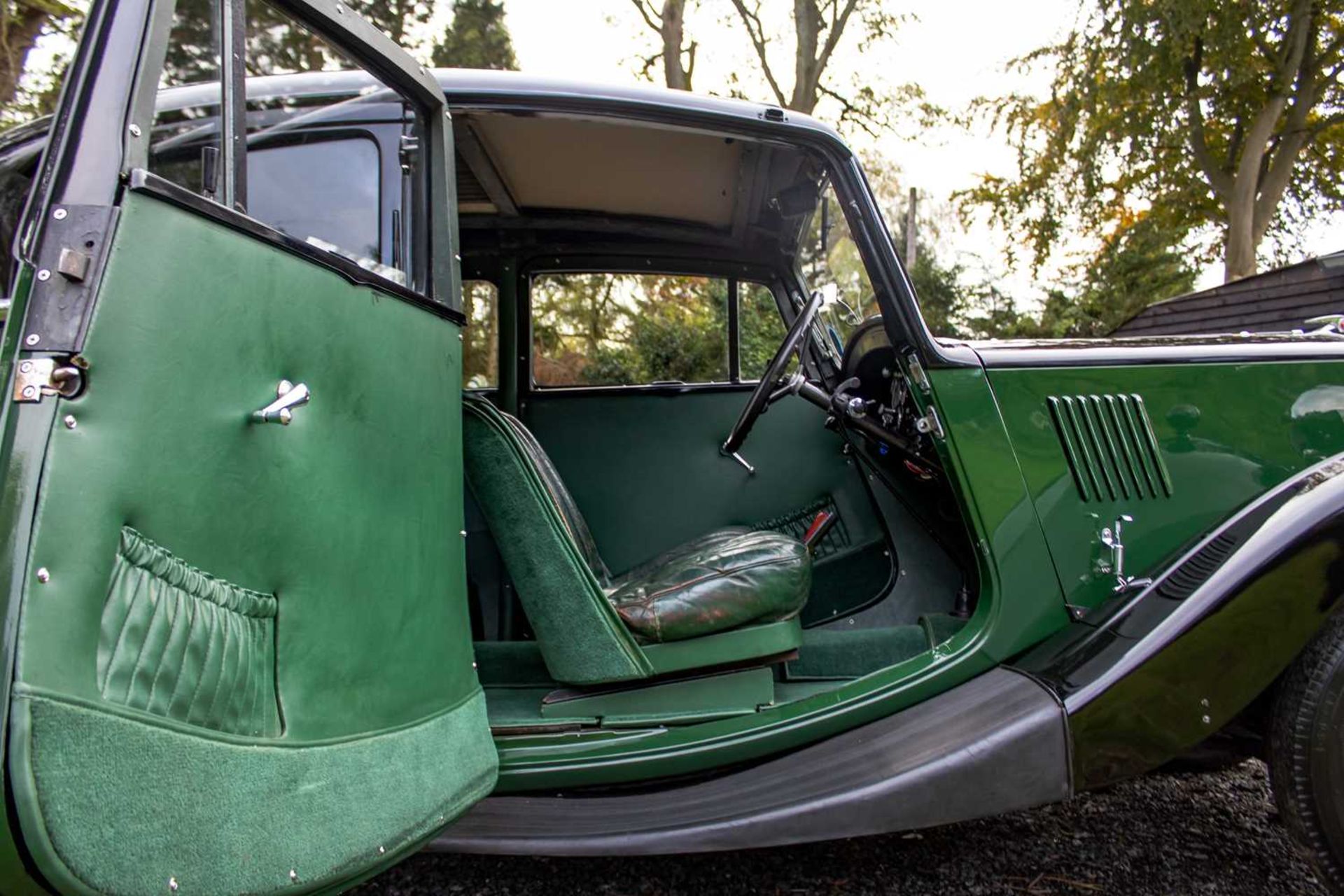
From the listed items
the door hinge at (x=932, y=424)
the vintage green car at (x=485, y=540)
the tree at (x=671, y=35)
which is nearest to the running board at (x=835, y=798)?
the vintage green car at (x=485, y=540)

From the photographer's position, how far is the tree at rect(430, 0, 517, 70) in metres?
8.93

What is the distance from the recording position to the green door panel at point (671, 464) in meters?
3.16

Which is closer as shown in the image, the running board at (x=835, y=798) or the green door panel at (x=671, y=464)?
the running board at (x=835, y=798)

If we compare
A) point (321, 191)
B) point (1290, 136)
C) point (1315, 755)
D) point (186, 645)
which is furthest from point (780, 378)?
point (1290, 136)

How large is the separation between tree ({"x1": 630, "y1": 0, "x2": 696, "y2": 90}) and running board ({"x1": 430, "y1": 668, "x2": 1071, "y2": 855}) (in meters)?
12.7

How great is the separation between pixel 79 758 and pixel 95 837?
0.11 meters

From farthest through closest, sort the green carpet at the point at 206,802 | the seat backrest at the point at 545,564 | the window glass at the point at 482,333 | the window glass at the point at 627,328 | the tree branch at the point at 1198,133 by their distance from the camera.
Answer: the tree branch at the point at 1198,133, the window glass at the point at 627,328, the window glass at the point at 482,333, the seat backrest at the point at 545,564, the green carpet at the point at 206,802

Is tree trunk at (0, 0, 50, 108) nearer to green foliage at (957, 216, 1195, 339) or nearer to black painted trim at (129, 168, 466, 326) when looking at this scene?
black painted trim at (129, 168, 466, 326)

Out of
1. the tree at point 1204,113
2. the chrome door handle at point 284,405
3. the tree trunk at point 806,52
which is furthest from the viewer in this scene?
the tree trunk at point 806,52

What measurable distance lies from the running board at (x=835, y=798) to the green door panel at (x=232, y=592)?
22cm

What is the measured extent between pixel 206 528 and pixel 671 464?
Answer: 2.09 m

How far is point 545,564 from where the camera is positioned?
1987mm

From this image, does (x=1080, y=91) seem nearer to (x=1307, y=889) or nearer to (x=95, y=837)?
(x=1307, y=889)

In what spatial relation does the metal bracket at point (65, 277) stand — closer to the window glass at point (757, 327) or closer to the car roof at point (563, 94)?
the car roof at point (563, 94)
